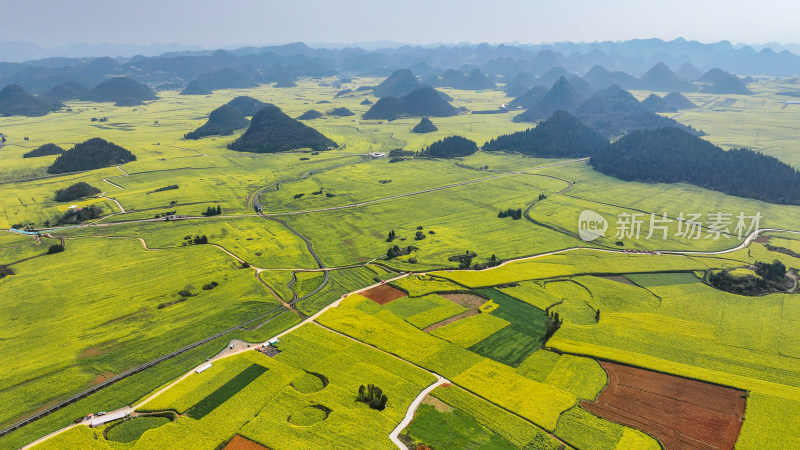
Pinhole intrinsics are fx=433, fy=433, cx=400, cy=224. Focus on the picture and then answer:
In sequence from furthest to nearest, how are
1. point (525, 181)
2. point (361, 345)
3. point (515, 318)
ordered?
point (525, 181) < point (515, 318) < point (361, 345)

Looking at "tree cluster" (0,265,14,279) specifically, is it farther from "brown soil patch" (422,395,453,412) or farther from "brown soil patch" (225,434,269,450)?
"brown soil patch" (422,395,453,412)

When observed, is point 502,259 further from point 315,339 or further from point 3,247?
point 3,247

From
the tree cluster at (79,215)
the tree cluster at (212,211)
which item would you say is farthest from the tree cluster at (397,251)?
the tree cluster at (79,215)

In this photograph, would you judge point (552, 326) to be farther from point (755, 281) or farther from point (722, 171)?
point (722, 171)

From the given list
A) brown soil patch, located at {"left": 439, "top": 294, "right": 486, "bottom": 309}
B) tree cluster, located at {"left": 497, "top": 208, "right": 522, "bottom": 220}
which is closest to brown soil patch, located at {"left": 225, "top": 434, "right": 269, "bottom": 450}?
brown soil patch, located at {"left": 439, "top": 294, "right": 486, "bottom": 309}

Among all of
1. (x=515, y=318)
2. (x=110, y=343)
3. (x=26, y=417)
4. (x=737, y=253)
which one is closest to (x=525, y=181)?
(x=737, y=253)

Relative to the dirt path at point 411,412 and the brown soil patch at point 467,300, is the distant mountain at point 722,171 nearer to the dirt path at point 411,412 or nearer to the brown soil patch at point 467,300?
the brown soil patch at point 467,300
